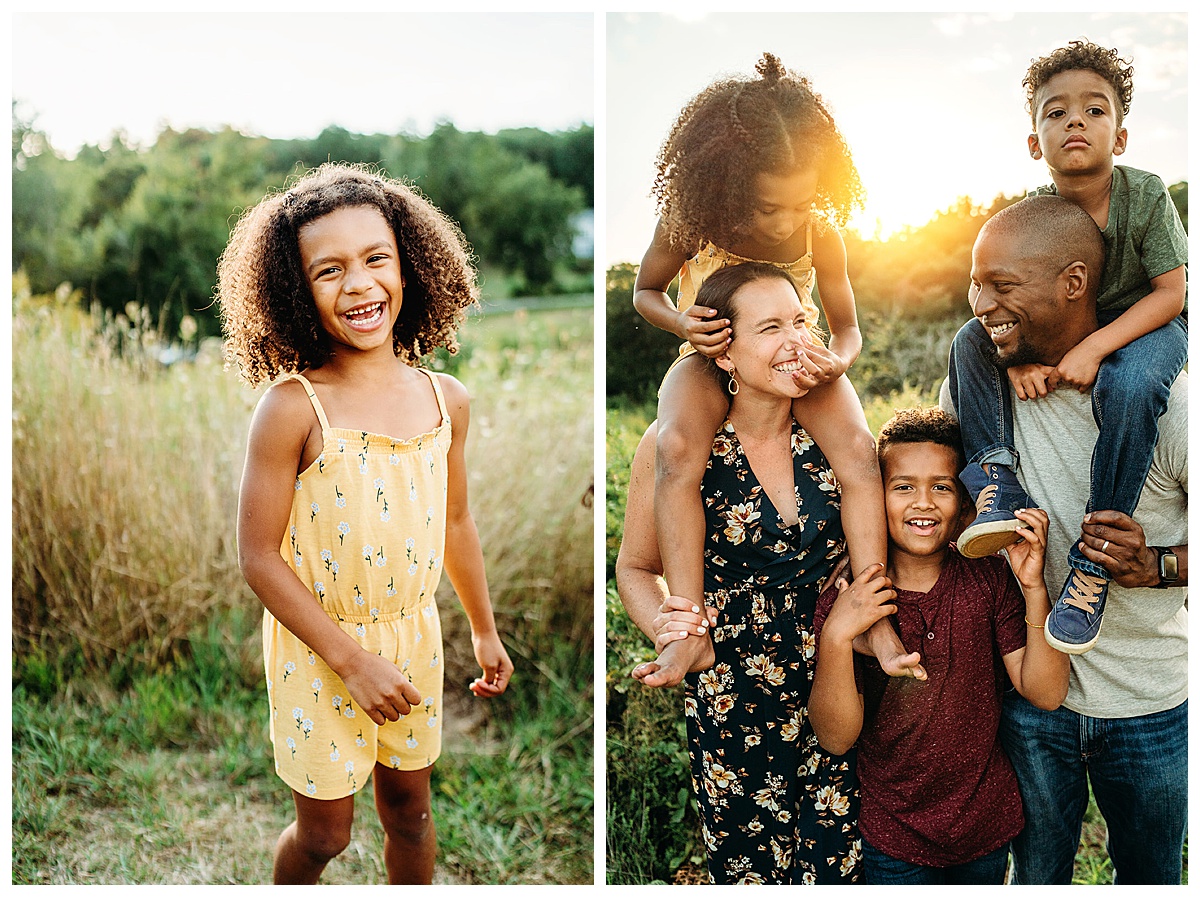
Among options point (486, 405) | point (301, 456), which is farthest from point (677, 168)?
point (486, 405)

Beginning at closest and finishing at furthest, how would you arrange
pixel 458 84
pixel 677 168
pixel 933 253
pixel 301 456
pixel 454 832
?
pixel 301 456
pixel 677 168
pixel 933 253
pixel 454 832
pixel 458 84

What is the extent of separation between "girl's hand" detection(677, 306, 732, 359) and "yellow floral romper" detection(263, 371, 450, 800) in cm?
57

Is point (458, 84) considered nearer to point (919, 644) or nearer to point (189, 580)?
point (189, 580)

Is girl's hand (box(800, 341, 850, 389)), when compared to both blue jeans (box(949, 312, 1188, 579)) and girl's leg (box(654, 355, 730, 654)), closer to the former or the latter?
girl's leg (box(654, 355, 730, 654))

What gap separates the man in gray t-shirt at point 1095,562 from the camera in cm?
216

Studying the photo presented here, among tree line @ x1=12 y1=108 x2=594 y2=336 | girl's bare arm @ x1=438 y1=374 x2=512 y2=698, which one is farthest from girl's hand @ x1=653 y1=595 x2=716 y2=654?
tree line @ x1=12 y1=108 x2=594 y2=336

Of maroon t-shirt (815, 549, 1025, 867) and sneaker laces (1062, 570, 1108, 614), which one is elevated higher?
sneaker laces (1062, 570, 1108, 614)

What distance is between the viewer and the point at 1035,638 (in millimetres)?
2164

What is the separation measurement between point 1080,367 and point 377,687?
159 cm

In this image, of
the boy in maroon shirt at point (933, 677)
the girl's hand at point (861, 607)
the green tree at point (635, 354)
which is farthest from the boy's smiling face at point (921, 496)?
the green tree at point (635, 354)

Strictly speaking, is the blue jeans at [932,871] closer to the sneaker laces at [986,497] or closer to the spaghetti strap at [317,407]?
the sneaker laces at [986,497]

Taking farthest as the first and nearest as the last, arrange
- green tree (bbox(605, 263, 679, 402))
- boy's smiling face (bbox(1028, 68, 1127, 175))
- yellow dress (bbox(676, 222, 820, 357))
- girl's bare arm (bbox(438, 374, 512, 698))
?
green tree (bbox(605, 263, 679, 402))
girl's bare arm (bbox(438, 374, 512, 698))
yellow dress (bbox(676, 222, 820, 357))
boy's smiling face (bbox(1028, 68, 1127, 175))

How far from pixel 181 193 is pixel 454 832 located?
2542 millimetres

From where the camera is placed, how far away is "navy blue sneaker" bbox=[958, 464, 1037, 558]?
208 cm
